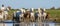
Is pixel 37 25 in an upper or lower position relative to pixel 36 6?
lower

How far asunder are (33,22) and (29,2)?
29 cm

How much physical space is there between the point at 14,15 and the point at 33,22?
29 cm

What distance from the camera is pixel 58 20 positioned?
2400 millimetres

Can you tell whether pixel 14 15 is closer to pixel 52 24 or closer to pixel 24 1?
pixel 24 1

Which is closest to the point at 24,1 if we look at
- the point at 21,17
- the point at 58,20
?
the point at 21,17

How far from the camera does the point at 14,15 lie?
2445mm

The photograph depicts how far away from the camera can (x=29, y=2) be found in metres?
2.46

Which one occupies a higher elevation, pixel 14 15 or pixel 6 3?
pixel 6 3

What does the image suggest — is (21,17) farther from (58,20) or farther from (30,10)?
(58,20)

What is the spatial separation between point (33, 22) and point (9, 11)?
1.23 feet

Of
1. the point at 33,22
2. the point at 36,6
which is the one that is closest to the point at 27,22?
the point at 33,22

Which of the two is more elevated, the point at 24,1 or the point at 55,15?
the point at 24,1

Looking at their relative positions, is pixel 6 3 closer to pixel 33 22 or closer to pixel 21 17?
pixel 21 17

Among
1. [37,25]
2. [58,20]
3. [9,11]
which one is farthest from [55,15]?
[9,11]
